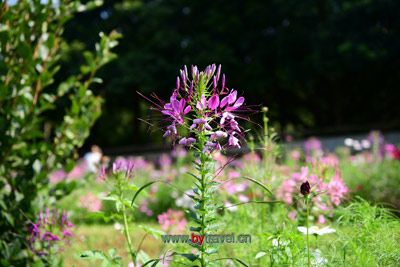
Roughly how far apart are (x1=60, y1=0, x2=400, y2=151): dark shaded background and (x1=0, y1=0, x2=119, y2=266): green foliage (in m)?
14.6

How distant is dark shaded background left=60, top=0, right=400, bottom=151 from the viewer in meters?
18.2

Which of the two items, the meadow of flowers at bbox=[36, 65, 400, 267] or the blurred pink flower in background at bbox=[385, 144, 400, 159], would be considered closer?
the meadow of flowers at bbox=[36, 65, 400, 267]

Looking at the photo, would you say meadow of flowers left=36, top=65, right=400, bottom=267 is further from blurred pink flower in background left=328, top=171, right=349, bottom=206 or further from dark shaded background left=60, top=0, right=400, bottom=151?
dark shaded background left=60, top=0, right=400, bottom=151

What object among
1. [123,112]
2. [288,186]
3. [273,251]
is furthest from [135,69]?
[273,251]

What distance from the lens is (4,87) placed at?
111 inches

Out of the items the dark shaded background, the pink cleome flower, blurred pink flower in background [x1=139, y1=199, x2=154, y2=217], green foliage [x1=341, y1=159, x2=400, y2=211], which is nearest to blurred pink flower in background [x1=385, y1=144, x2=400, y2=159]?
green foliage [x1=341, y1=159, x2=400, y2=211]

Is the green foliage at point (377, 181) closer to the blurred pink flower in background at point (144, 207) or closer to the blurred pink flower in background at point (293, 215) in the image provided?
the blurred pink flower in background at point (293, 215)

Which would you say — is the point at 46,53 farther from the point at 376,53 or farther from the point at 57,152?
the point at 376,53

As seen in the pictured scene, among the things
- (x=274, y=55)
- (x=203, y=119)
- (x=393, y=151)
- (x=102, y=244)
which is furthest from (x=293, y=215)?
(x=274, y=55)

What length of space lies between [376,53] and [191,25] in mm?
10269

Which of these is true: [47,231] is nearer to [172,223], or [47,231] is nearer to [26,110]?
[26,110]

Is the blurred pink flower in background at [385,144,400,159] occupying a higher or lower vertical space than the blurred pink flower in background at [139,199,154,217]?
higher

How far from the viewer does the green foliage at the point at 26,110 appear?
9.72 ft

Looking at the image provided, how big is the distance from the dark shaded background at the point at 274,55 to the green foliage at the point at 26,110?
1456 centimetres
